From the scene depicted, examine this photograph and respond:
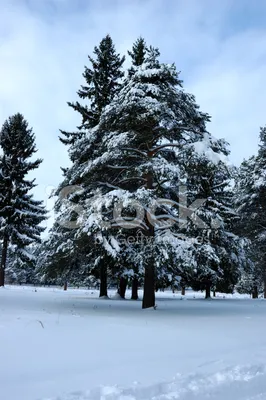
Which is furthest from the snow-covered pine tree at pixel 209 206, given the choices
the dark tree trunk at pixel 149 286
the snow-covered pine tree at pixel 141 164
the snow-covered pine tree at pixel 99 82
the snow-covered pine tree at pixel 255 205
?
the snow-covered pine tree at pixel 99 82

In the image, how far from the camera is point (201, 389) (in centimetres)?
337

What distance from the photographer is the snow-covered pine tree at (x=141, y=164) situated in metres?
10.1

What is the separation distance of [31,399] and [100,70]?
19967mm

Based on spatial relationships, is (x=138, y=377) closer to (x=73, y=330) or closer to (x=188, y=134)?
(x=73, y=330)

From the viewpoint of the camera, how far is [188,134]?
12664 millimetres

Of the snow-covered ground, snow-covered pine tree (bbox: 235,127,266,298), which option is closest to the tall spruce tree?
snow-covered pine tree (bbox: 235,127,266,298)

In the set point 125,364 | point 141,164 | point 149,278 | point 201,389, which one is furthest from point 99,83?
point 201,389

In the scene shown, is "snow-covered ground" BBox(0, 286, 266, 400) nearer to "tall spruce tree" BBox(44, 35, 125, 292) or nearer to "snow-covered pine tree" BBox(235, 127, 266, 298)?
"tall spruce tree" BBox(44, 35, 125, 292)

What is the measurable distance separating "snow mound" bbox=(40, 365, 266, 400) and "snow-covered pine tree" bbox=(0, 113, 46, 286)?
23.7 m

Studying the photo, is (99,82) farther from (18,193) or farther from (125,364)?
(125,364)

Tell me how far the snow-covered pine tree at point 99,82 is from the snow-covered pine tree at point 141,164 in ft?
24.8

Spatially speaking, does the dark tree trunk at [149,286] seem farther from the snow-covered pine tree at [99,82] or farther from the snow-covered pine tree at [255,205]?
the snow-covered pine tree at [255,205]

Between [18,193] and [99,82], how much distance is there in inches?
475

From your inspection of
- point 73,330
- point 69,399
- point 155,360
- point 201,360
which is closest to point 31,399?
point 69,399
